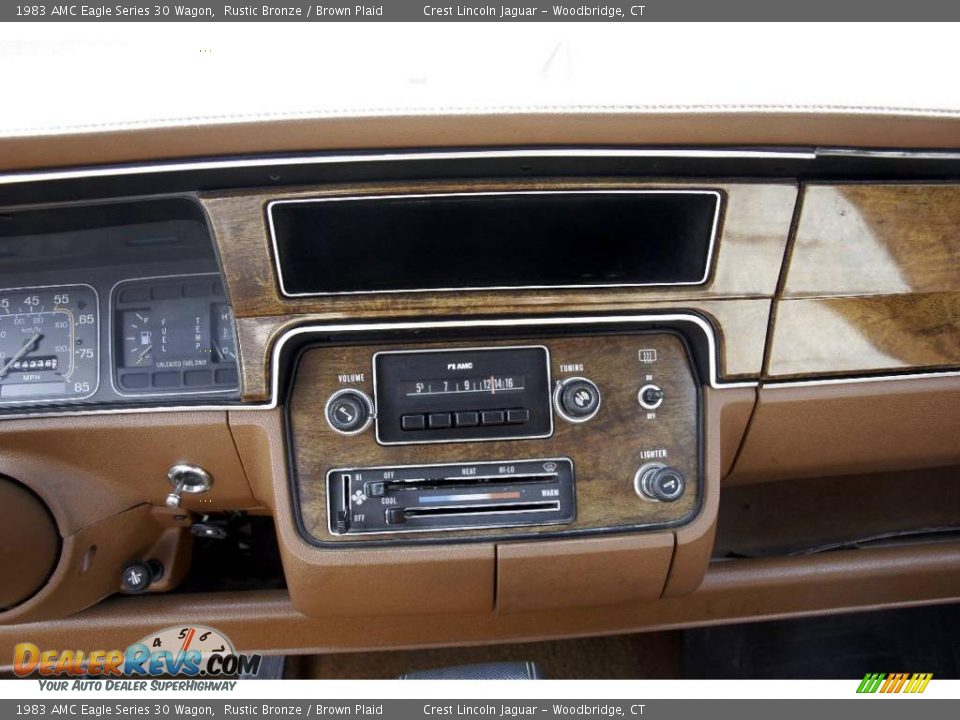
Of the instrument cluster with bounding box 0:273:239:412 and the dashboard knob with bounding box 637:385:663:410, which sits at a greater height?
the instrument cluster with bounding box 0:273:239:412

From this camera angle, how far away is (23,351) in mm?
1410

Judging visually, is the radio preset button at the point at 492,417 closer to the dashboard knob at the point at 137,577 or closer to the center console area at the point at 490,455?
the center console area at the point at 490,455

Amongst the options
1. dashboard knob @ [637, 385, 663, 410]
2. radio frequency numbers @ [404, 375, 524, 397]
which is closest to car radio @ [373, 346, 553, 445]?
radio frequency numbers @ [404, 375, 524, 397]

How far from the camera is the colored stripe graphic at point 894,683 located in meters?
1.75

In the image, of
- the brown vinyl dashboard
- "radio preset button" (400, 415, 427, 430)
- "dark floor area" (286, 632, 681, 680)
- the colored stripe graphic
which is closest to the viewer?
the brown vinyl dashboard

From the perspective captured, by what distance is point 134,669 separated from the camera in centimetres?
170

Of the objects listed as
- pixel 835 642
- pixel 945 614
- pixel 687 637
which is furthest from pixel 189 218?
pixel 945 614

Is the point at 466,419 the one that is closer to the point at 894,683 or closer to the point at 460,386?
the point at 460,386

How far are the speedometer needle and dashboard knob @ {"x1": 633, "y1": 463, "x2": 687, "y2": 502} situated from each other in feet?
4.66

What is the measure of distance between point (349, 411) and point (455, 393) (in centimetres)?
24

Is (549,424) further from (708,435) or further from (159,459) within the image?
(159,459)

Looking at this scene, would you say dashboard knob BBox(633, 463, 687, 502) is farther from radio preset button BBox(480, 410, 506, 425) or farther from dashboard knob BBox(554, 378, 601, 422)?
radio preset button BBox(480, 410, 506, 425)

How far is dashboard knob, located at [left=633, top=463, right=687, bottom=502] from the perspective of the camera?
1.39m

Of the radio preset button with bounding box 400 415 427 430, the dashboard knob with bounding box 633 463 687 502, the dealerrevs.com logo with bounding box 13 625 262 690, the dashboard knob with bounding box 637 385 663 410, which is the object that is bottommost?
the dealerrevs.com logo with bounding box 13 625 262 690
